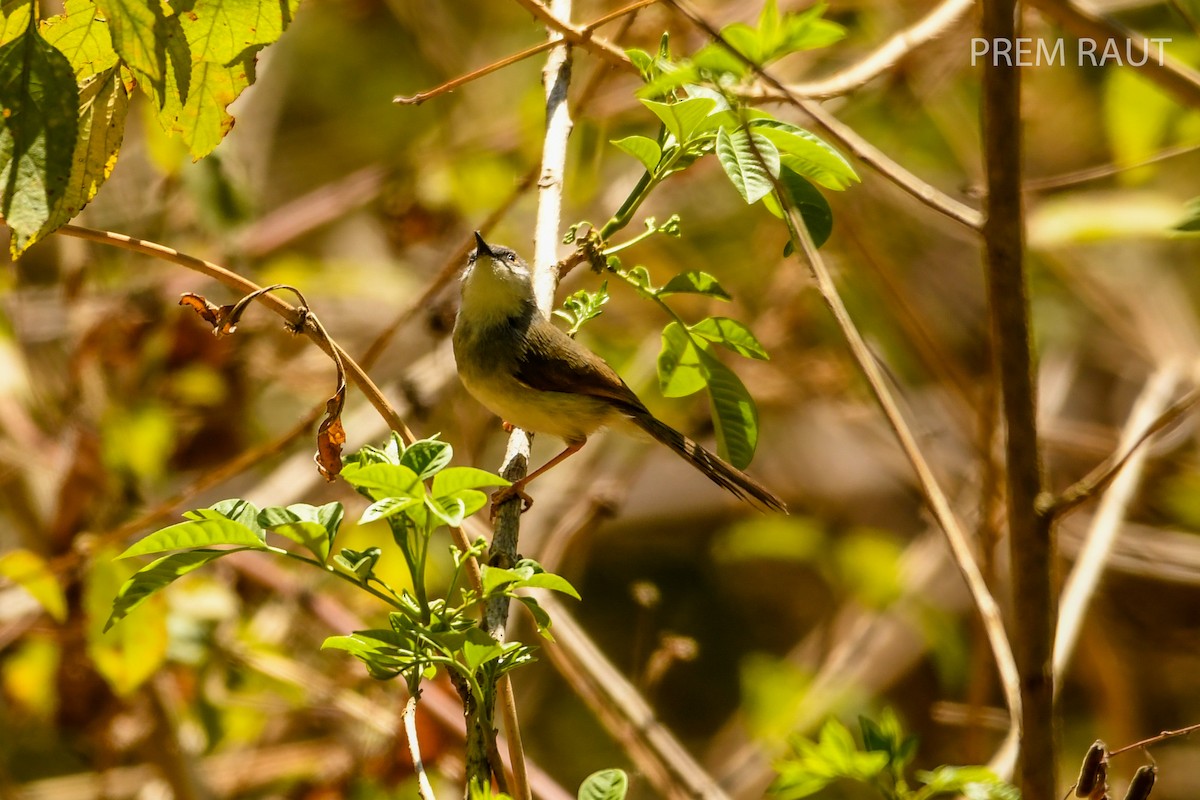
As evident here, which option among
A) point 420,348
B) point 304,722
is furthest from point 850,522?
point 304,722

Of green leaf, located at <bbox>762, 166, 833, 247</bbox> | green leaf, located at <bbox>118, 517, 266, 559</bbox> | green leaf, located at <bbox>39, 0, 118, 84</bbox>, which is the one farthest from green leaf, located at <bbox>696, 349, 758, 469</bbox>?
green leaf, located at <bbox>39, 0, 118, 84</bbox>

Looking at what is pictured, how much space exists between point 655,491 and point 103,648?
424cm

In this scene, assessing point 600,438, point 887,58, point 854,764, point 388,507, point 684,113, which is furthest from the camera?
point 600,438

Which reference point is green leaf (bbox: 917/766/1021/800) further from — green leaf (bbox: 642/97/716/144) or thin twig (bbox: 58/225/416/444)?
green leaf (bbox: 642/97/716/144)

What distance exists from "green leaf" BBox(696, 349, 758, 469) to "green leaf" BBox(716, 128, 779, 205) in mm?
533

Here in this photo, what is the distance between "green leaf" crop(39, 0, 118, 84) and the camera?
5.78 feet

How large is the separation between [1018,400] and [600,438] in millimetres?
3632

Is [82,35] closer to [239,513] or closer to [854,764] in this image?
[239,513]

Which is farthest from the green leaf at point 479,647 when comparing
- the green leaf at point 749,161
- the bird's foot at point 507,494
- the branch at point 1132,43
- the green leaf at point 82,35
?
the branch at point 1132,43

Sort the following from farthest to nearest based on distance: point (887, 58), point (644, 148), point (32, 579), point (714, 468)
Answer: point (714, 468) < point (32, 579) < point (887, 58) < point (644, 148)

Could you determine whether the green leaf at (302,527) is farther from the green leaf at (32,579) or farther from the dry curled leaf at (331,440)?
the green leaf at (32,579)

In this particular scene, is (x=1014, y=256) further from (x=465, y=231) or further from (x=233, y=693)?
(x=465, y=231)

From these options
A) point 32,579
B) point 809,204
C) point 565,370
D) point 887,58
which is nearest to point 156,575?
point 809,204

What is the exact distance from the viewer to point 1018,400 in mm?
1632
